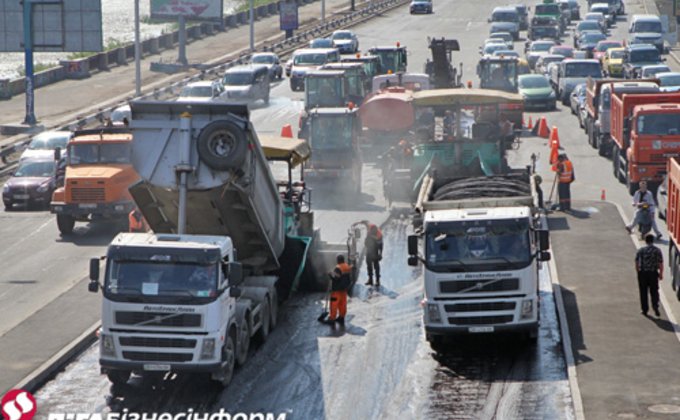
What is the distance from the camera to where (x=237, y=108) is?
23609 mm

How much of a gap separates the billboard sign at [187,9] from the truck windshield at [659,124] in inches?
1843

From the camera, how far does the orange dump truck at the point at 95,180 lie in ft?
117

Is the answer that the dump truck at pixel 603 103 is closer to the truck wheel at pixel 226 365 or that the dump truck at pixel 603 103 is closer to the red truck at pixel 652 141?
the red truck at pixel 652 141

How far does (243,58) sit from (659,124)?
1540 inches

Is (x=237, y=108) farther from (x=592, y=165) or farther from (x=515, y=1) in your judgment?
(x=515, y=1)

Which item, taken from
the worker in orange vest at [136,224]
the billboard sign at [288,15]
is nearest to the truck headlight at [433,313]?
the worker in orange vest at [136,224]

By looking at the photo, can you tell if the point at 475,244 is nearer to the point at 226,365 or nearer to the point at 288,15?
the point at 226,365

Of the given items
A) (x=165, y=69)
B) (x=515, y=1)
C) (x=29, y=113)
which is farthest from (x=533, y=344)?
(x=515, y=1)

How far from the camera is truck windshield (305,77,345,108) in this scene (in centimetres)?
5100

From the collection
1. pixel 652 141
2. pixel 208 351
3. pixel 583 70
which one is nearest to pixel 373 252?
pixel 208 351

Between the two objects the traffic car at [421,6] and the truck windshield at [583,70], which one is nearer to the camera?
the truck windshield at [583,70]

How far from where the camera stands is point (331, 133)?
4128cm

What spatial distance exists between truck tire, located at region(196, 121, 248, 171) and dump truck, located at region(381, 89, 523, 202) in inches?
495

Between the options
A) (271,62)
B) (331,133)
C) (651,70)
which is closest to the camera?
(331,133)
